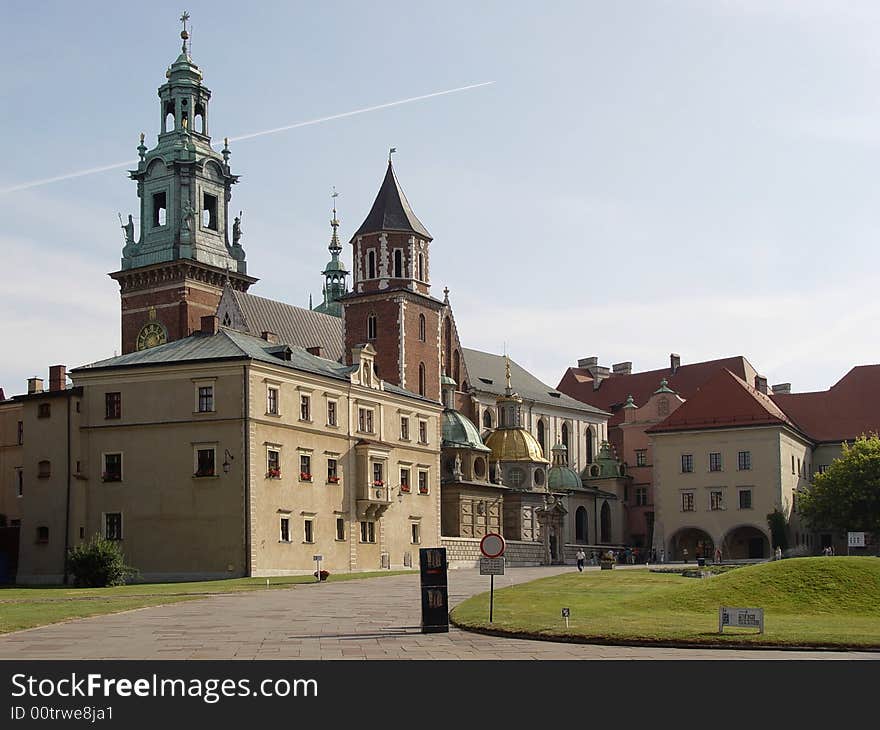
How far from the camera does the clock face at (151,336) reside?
110756mm

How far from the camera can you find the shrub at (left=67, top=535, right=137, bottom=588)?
209ft

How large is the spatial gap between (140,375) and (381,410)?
16876 mm

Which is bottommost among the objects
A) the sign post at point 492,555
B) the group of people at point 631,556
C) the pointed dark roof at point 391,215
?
the group of people at point 631,556

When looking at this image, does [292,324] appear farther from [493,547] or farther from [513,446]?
[493,547]

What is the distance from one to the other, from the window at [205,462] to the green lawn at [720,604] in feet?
84.7

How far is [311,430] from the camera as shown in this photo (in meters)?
76.8

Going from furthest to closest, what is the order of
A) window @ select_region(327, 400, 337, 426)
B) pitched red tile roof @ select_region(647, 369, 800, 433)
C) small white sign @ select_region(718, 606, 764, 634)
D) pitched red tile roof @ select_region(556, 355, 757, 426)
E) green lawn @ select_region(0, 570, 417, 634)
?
pitched red tile roof @ select_region(556, 355, 757, 426), pitched red tile roof @ select_region(647, 369, 800, 433), window @ select_region(327, 400, 337, 426), green lawn @ select_region(0, 570, 417, 634), small white sign @ select_region(718, 606, 764, 634)

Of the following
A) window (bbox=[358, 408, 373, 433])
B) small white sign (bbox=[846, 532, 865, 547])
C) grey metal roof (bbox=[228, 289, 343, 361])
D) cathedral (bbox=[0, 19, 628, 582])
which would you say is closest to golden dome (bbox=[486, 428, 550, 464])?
cathedral (bbox=[0, 19, 628, 582])

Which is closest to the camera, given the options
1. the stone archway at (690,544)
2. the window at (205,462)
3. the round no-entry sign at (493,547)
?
the round no-entry sign at (493,547)

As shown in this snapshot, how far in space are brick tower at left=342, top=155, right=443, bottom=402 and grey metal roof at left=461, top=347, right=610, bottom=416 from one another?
2078 cm

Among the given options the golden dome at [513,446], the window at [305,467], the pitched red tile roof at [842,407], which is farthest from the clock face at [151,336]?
the pitched red tile roof at [842,407]

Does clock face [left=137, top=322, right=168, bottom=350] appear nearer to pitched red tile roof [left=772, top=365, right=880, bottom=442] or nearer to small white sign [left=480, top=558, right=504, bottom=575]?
pitched red tile roof [left=772, top=365, right=880, bottom=442]

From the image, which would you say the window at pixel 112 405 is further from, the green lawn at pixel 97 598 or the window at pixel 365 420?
the window at pixel 365 420
